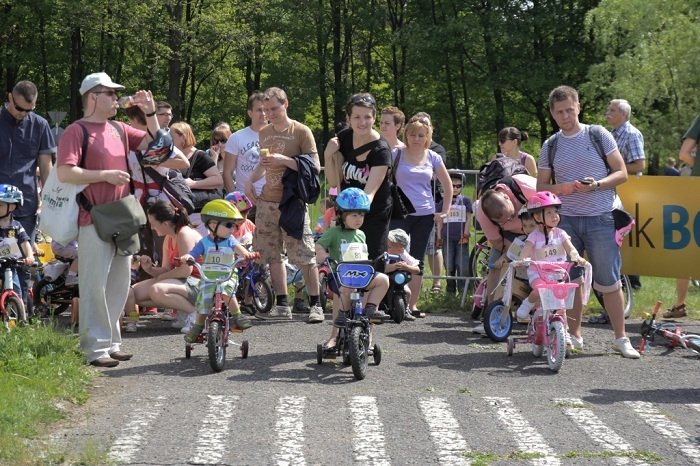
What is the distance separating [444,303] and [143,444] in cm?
714

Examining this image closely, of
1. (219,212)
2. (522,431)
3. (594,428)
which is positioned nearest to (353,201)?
(219,212)

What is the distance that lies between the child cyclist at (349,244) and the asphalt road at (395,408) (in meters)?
0.58

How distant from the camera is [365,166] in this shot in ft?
36.2

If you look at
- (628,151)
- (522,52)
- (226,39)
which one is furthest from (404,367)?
(522,52)

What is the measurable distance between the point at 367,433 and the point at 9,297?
4952mm

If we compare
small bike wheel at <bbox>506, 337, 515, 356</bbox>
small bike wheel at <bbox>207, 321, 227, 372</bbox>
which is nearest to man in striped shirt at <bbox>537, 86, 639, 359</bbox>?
small bike wheel at <bbox>506, 337, 515, 356</bbox>

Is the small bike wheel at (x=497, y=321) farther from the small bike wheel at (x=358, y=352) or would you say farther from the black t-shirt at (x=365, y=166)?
the small bike wheel at (x=358, y=352)

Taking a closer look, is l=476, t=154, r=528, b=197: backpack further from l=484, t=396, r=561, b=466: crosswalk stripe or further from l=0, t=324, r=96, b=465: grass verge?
l=0, t=324, r=96, b=465: grass verge

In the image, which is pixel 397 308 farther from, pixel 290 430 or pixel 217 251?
pixel 290 430

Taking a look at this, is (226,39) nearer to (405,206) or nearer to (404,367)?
(405,206)

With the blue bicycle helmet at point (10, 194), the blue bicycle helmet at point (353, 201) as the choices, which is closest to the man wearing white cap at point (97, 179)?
the blue bicycle helmet at point (353, 201)

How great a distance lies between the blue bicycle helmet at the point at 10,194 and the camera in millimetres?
11094

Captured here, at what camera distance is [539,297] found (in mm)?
9961

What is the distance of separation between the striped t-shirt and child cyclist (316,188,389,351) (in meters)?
1.89
